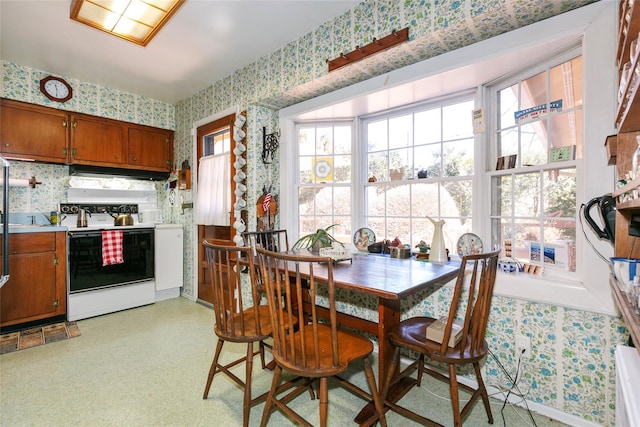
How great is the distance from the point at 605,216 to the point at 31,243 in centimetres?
449

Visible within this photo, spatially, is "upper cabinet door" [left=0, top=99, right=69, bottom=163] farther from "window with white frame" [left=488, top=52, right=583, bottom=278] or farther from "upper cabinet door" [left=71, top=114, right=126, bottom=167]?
"window with white frame" [left=488, top=52, right=583, bottom=278]

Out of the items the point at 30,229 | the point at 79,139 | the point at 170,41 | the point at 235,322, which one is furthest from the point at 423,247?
the point at 79,139

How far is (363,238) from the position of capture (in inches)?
107

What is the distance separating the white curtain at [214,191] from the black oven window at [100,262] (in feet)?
2.33

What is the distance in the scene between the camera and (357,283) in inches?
60.3

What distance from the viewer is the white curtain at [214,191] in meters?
3.46

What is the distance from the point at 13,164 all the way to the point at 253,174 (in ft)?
8.80

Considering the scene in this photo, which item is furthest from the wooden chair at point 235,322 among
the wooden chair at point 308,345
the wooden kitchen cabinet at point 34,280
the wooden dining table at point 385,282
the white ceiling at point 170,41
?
the wooden kitchen cabinet at point 34,280

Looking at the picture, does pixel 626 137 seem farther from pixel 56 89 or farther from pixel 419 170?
pixel 56 89

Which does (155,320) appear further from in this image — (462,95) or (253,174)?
(462,95)

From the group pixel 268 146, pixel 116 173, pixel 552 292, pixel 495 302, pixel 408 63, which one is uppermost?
pixel 408 63

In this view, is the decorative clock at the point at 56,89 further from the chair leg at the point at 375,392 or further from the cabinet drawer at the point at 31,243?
the chair leg at the point at 375,392

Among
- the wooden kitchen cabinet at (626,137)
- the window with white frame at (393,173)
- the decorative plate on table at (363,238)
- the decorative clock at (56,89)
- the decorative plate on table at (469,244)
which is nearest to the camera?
the wooden kitchen cabinet at (626,137)

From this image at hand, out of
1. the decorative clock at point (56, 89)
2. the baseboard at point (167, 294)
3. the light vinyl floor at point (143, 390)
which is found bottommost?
the light vinyl floor at point (143, 390)
